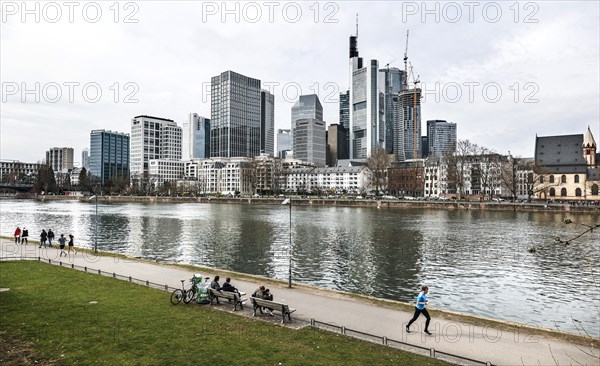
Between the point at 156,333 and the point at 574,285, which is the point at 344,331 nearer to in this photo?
the point at 156,333

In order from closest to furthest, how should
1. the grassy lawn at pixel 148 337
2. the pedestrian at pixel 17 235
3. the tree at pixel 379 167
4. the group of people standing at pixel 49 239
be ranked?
the grassy lawn at pixel 148 337, the group of people standing at pixel 49 239, the pedestrian at pixel 17 235, the tree at pixel 379 167

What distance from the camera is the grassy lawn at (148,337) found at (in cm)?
1380

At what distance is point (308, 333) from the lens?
54.0 ft

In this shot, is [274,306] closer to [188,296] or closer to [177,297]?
[188,296]

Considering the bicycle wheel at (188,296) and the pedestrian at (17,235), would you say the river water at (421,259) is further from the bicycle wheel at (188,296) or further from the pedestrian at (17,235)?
the bicycle wheel at (188,296)

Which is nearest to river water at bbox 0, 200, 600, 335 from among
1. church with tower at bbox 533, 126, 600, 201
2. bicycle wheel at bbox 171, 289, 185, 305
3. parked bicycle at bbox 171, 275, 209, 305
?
parked bicycle at bbox 171, 275, 209, 305

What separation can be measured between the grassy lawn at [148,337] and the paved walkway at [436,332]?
1.95 meters

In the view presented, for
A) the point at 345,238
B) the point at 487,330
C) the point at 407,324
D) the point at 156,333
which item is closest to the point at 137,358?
the point at 156,333

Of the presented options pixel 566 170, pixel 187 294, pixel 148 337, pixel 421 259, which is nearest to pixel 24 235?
pixel 187 294

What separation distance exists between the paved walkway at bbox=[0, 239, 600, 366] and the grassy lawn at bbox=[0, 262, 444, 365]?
1.95 m

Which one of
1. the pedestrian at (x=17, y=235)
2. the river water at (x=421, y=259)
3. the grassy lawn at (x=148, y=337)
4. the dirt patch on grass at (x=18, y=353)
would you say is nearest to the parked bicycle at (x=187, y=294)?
the grassy lawn at (x=148, y=337)

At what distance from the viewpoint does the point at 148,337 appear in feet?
51.5

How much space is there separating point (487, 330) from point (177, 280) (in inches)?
718

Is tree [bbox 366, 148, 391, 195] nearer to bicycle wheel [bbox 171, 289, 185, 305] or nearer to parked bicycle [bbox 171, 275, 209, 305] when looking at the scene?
parked bicycle [bbox 171, 275, 209, 305]
